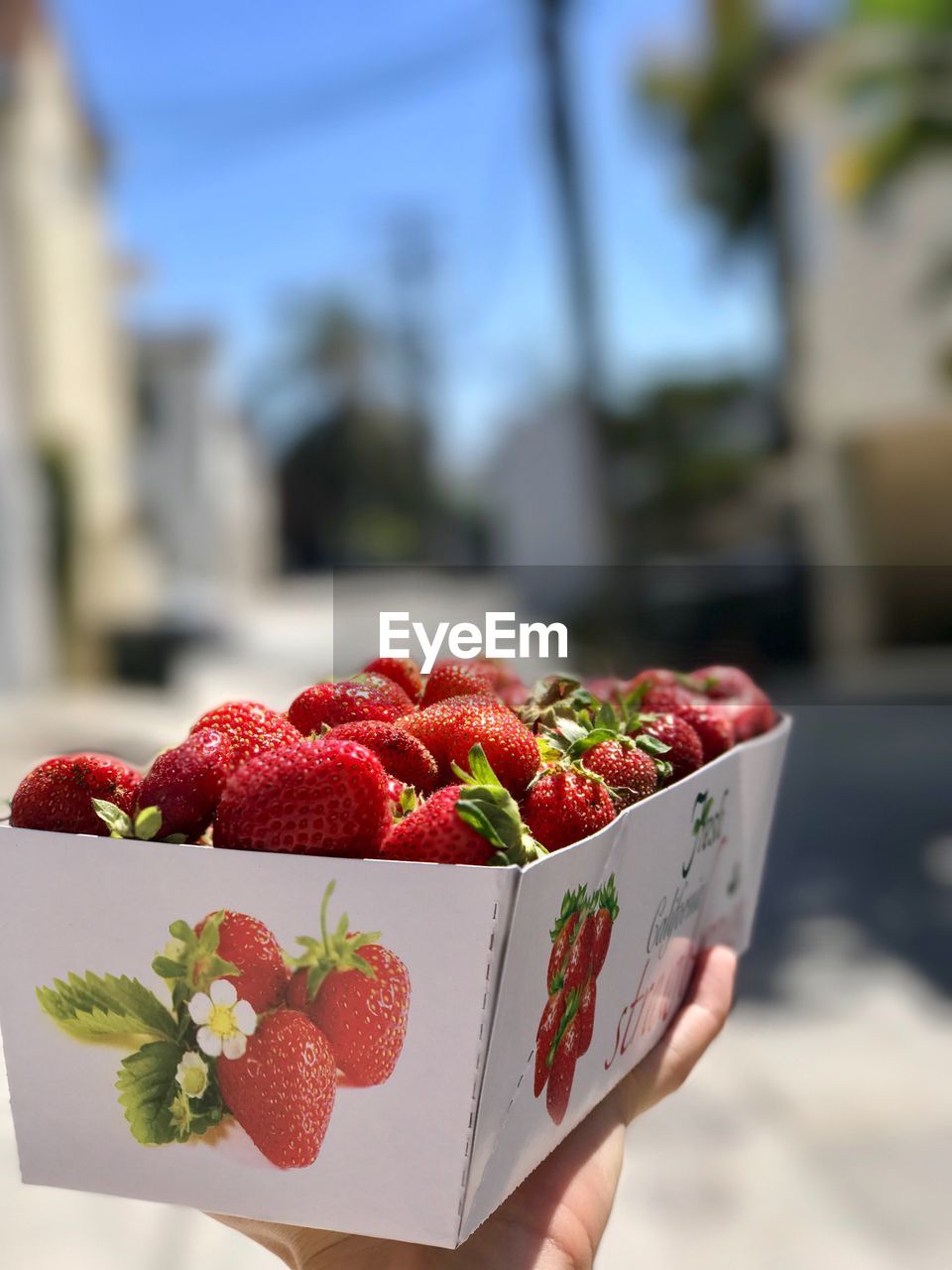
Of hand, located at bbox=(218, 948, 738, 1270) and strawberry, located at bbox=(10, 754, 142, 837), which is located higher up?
strawberry, located at bbox=(10, 754, 142, 837)

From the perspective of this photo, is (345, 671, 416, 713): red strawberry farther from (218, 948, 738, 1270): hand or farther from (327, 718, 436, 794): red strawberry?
(218, 948, 738, 1270): hand

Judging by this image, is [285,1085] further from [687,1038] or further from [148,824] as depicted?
[687,1038]

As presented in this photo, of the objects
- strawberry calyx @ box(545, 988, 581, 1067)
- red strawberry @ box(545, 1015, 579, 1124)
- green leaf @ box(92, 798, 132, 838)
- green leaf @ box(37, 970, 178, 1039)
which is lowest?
red strawberry @ box(545, 1015, 579, 1124)

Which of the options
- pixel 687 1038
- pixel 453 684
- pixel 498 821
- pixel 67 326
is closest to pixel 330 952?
pixel 498 821

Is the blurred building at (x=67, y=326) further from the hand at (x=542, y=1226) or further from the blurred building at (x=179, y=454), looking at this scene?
the hand at (x=542, y=1226)

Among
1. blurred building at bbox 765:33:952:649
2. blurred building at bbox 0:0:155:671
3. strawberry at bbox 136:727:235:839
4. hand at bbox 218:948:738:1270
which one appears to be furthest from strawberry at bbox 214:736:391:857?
blurred building at bbox 0:0:155:671

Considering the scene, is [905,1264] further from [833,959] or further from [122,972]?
[122,972]
